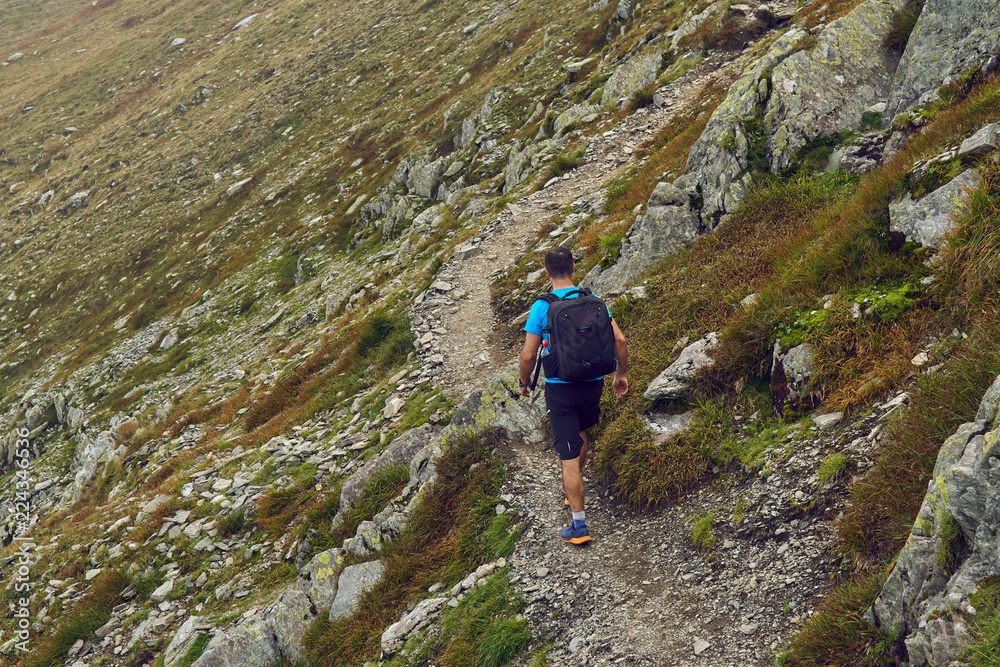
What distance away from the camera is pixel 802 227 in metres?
8.66

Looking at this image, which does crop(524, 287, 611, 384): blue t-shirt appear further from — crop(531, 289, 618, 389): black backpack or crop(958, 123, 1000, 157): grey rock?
crop(958, 123, 1000, 157): grey rock

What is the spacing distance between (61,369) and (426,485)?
1271 inches

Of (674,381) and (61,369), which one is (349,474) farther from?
(61,369)

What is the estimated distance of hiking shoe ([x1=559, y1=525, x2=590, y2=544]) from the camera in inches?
258

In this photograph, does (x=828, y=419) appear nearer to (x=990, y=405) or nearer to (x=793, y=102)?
(x=990, y=405)

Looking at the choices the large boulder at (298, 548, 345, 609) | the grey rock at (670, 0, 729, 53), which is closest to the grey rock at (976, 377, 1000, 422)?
the large boulder at (298, 548, 345, 609)

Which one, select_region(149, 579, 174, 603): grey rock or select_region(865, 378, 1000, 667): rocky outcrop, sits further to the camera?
select_region(149, 579, 174, 603): grey rock

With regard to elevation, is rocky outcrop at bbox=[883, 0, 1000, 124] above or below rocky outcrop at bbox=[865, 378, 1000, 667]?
above

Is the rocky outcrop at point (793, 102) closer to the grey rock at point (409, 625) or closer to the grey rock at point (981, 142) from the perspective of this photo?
the grey rock at point (981, 142)

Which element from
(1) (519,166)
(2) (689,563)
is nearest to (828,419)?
(2) (689,563)

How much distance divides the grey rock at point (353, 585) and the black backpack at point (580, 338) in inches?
162

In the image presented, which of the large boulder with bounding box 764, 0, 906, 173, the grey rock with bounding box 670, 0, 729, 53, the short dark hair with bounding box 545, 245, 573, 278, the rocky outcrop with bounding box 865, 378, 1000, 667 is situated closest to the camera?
the rocky outcrop with bounding box 865, 378, 1000, 667

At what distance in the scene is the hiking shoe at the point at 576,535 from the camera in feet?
21.5

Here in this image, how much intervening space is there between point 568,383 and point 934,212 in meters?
4.69
